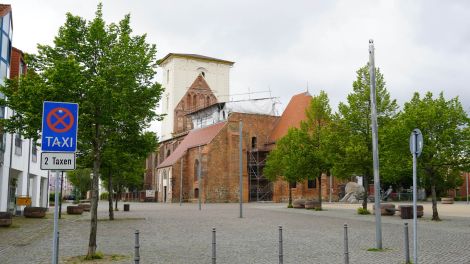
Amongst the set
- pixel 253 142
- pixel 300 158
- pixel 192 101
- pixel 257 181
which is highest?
pixel 192 101

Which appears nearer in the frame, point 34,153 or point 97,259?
point 97,259

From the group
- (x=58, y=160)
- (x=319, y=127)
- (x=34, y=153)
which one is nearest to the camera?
(x=58, y=160)

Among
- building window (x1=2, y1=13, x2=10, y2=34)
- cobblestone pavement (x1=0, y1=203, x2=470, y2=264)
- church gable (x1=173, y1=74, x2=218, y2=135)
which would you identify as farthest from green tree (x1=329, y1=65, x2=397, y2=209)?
church gable (x1=173, y1=74, x2=218, y2=135)

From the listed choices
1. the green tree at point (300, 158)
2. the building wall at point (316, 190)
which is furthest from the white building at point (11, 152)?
the building wall at point (316, 190)

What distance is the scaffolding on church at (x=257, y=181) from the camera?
226 ft

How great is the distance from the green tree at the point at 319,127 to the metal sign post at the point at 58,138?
30.2 meters

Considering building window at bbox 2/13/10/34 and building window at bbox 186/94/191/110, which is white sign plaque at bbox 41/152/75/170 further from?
building window at bbox 186/94/191/110

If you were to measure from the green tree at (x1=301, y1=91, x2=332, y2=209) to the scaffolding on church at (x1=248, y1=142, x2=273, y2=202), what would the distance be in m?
28.0

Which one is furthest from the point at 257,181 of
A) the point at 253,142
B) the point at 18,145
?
the point at 18,145

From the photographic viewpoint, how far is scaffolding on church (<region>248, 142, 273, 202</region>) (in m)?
68.9

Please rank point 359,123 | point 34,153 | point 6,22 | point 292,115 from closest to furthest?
point 6,22, point 359,123, point 34,153, point 292,115

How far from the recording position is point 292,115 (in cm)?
6919

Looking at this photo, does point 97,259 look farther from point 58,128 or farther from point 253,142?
point 253,142

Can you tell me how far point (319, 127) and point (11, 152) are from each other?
76.5ft
